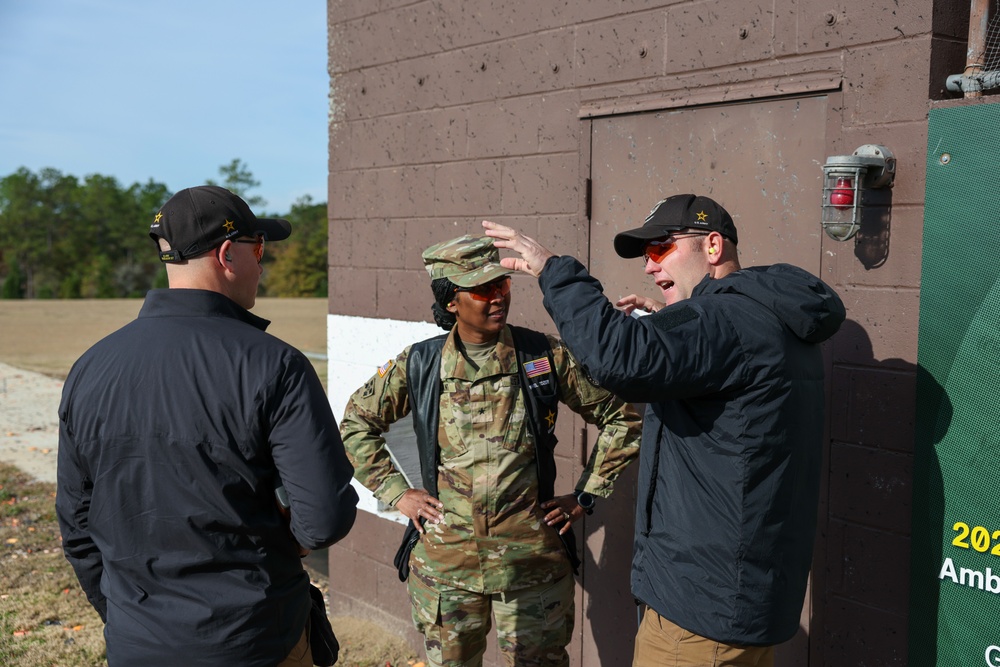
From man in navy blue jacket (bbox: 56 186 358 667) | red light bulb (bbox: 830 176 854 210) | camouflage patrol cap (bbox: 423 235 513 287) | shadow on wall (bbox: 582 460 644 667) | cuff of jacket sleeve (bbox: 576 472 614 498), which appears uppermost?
red light bulb (bbox: 830 176 854 210)

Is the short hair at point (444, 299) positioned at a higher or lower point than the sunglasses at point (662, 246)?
lower

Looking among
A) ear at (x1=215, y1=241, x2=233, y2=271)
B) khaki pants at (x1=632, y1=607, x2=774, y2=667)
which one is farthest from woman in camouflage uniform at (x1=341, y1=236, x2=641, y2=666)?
ear at (x1=215, y1=241, x2=233, y2=271)

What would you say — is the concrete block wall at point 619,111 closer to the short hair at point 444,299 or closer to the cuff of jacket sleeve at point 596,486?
the cuff of jacket sleeve at point 596,486

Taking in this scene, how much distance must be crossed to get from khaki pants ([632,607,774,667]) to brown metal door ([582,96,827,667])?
3.14 feet

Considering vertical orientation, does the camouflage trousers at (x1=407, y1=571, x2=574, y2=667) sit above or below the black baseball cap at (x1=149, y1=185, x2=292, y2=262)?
below

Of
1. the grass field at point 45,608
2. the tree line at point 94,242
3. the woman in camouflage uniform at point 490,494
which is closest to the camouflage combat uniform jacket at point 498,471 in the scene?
the woman in camouflage uniform at point 490,494

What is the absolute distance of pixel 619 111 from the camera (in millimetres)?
4082

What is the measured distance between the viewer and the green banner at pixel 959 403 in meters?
2.91

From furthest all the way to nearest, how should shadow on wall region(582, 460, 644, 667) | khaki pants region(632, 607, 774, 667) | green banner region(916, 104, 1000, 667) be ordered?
shadow on wall region(582, 460, 644, 667) → green banner region(916, 104, 1000, 667) → khaki pants region(632, 607, 774, 667)

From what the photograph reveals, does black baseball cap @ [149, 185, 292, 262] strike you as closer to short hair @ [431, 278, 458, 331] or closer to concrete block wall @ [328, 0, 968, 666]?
short hair @ [431, 278, 458, 331]

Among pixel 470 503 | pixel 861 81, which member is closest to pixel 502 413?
pixel 470 503

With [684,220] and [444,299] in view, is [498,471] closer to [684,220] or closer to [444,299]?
[444,299]

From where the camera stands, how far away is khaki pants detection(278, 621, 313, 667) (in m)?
2.60

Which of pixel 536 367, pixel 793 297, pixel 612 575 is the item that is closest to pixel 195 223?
pixel 536 367
